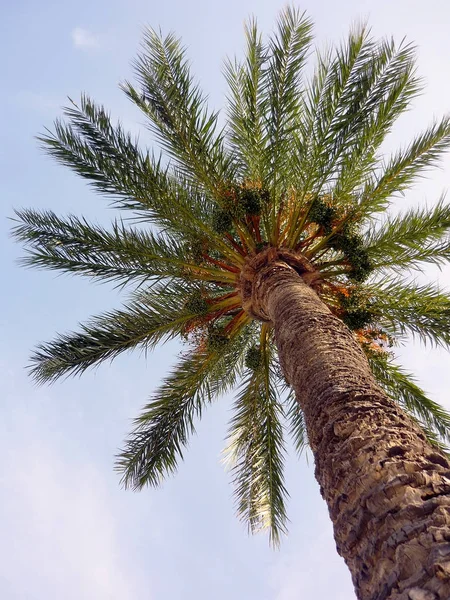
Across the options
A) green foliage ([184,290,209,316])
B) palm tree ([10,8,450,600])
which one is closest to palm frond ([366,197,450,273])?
palm tree ([10,8,450,600])

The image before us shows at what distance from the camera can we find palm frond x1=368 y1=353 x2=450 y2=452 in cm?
823

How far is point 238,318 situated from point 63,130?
4.03m

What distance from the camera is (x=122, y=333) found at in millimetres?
7820

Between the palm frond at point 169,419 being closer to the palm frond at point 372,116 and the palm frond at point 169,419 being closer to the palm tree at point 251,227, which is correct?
the palm tree at point 251,227

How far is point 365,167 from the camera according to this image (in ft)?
27.5

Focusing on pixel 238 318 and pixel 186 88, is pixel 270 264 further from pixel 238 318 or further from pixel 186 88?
pixel 186 88

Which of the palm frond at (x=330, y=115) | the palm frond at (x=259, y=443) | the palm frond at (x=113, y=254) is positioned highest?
the palm frond at (x=330, y=115)

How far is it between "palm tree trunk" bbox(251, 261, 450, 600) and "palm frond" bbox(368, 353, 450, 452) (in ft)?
13.1

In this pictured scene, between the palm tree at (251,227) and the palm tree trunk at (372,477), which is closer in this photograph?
the palm tree trunk at (372,477)

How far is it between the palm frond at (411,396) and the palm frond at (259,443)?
1.80 meters

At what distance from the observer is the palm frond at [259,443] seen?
8.74m

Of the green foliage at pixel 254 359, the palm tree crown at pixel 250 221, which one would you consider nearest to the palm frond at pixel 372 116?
the palm tree crown at pixel 250 221

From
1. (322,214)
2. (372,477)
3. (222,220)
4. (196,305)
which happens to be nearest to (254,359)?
(196,305)

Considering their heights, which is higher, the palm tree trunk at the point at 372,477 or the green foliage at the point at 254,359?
the green foliage at the point at 254,359
